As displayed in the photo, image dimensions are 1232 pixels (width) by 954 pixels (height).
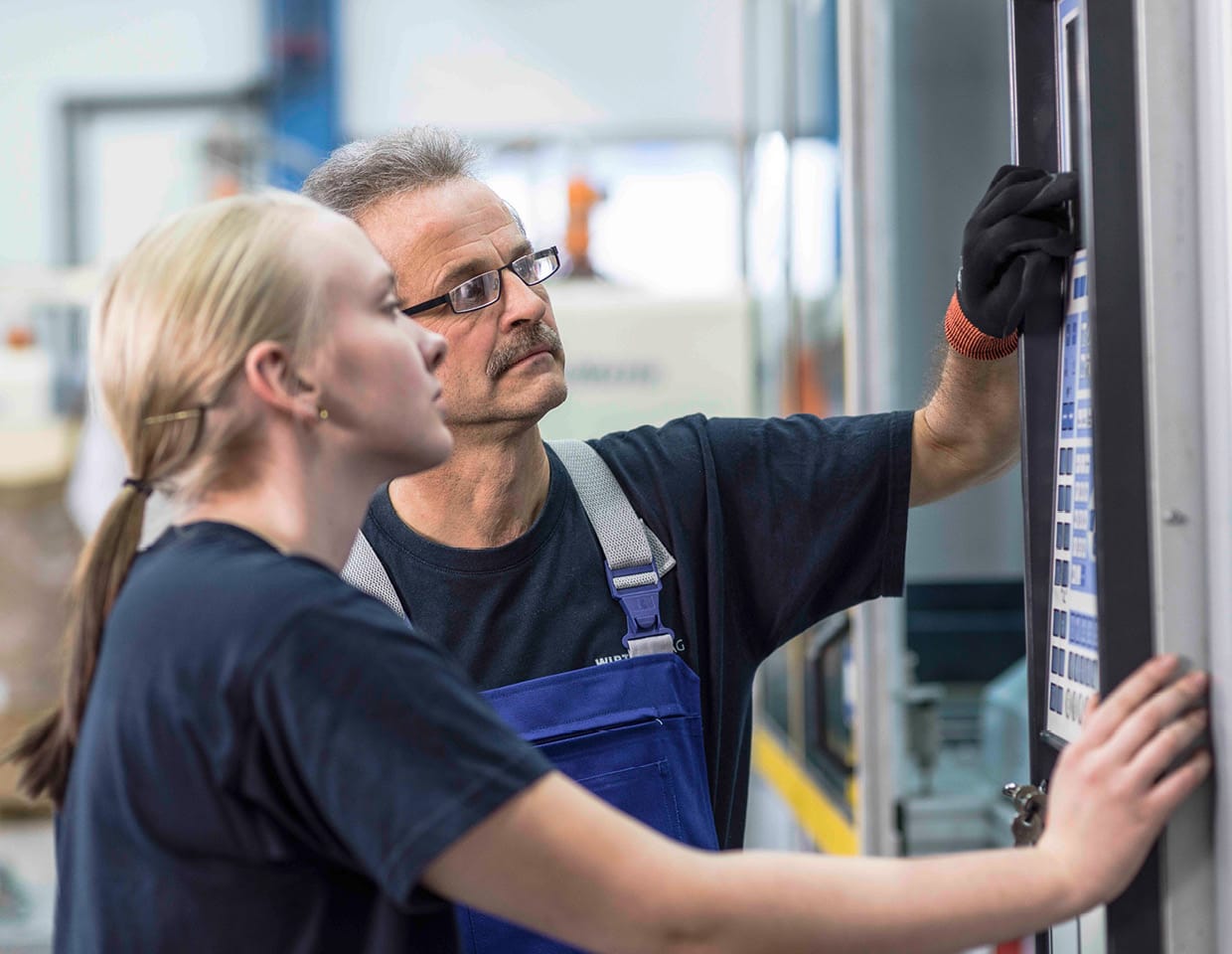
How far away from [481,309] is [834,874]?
0.89 meters

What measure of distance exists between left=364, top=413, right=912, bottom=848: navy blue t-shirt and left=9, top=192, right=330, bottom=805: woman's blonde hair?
53 cm

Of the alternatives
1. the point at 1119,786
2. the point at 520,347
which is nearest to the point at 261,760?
the point at 1119,786

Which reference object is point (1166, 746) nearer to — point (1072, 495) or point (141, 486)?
point (1072, 495)

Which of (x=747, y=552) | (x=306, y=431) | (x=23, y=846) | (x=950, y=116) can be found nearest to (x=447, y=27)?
(x=950, y=116)

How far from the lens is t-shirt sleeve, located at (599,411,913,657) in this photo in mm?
1566

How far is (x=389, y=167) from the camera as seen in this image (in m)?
1.67

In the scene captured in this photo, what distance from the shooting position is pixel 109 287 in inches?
40.3

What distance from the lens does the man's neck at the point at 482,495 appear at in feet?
5.11

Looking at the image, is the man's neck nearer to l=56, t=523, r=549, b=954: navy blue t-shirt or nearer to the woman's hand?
l=56, t=523, r=549, b=954: navy blue t-shirt

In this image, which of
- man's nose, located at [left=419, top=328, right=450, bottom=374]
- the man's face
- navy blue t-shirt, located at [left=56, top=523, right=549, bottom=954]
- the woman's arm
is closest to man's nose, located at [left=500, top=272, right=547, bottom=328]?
the man's face

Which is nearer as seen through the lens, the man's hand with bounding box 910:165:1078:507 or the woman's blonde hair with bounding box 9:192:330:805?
the woman's blonde hair with bounding box 9:192:330:805

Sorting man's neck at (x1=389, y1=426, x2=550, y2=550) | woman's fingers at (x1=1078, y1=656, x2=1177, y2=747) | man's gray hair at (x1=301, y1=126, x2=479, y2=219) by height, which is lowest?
woman's fingers at (x1=1078, y1=656, x2=1177, y2=747)

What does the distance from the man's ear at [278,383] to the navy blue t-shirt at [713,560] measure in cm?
54

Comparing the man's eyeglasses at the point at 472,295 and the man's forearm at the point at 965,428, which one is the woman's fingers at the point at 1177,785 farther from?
the man's eyeglasses at the point at 472,295
